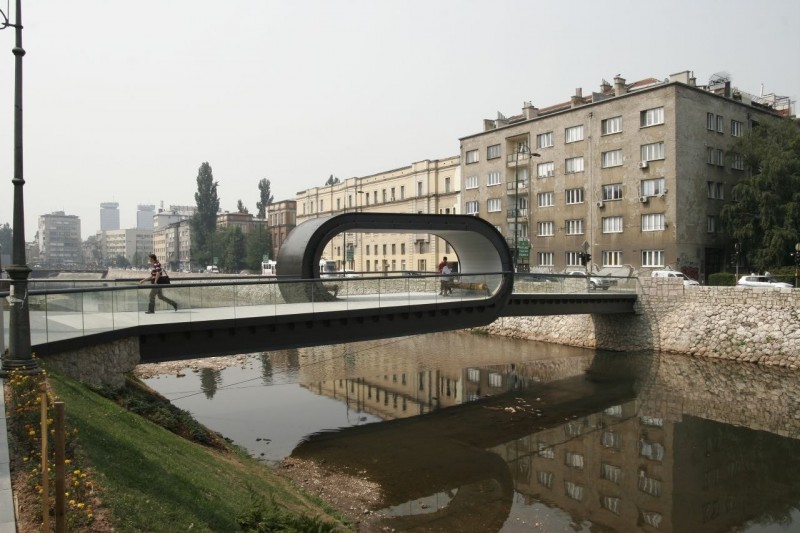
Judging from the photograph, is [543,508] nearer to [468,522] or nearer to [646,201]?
[468,522]

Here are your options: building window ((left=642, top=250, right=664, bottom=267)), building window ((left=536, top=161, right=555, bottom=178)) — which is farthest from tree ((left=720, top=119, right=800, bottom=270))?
building window ((left=536, top=161, right=555, bottom=178))

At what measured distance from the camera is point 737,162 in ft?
158

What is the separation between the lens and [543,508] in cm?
1326

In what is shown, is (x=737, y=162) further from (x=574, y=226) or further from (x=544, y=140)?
(x=544, y=140)

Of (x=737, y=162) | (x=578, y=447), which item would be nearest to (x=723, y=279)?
(x=737, y=162)

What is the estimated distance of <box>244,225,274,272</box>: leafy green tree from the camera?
99.6 meters

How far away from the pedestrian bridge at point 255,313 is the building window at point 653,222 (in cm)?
2485

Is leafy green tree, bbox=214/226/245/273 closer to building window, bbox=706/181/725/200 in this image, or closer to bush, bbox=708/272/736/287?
building window, bbox=706/181/725/200

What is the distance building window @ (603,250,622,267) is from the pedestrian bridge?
25976mm

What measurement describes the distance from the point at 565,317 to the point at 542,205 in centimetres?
1908

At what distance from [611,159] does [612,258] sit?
8051 mm

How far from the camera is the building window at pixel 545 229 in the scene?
54.2m

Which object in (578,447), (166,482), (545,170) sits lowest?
(578,447)

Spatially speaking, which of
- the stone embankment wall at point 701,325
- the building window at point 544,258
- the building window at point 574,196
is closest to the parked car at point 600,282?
the stone embankment wall at point 701,325
